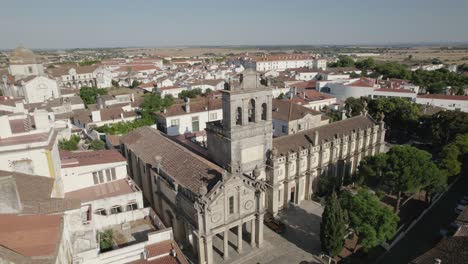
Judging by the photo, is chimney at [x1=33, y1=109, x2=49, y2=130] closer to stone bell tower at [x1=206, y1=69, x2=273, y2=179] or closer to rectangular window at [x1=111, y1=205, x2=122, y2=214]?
rectangular window at [x1=111, y1=205, x2=122, y2=214]

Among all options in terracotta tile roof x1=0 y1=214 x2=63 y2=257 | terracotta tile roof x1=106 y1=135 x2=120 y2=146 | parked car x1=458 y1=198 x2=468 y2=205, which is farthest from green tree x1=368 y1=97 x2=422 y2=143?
terracotta tile roof x1=0 y1=214 x2=63 y2=257

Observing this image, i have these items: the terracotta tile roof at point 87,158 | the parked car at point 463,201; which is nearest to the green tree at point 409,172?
the parked car at point 463,201

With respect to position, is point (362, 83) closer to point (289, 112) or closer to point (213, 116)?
point (289, 112)

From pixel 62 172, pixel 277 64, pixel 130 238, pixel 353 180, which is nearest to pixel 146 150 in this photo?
pixel 62 172

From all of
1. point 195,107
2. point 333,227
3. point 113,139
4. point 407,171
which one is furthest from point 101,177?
point 407,171

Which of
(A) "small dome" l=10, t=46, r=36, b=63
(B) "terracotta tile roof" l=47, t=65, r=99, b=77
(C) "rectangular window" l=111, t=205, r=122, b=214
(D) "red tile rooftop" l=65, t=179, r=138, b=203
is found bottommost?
(C) "rectangular window" l=111, t=205, r=122, b=214

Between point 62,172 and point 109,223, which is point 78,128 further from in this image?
point 109,223
